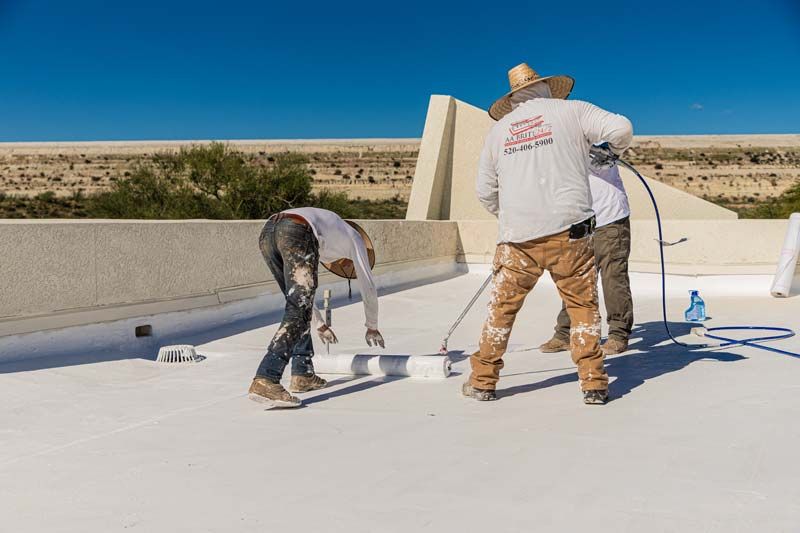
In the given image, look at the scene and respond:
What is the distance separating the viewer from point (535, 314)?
908 cm

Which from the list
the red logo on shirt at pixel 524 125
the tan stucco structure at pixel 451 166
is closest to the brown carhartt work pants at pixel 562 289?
the red logo on shirt at pixel 524 125

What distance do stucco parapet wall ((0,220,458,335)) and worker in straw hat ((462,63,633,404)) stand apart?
337 cm

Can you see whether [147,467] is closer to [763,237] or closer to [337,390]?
[337,390]

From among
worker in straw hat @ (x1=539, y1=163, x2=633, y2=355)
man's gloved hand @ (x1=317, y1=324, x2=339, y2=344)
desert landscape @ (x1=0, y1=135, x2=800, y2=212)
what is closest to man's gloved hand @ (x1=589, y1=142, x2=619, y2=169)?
worker in straw hat @ (x1=539, y1=163, x2=633, y2=355)

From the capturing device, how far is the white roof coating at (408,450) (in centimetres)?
308

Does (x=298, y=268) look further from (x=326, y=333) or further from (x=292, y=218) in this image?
(x=326, y=333)

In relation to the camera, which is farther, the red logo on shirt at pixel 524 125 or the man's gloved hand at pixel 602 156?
the man's gloved hand at pixel 602 156

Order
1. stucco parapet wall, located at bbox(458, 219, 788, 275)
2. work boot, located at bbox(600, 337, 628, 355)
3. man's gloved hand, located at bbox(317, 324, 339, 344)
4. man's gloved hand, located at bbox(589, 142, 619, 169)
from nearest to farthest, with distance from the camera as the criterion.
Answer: man's gloved hand, located at bbox(317, 324, 339, 344) < man's gloved hand, located at bbox(589, 142, 619, 169) < work boot, located at bbox(600, 337, 628, 355) < stucco parapet wall, located at bbox(458, 219, 788, 275)

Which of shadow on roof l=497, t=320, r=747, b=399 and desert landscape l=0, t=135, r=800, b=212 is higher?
desert landscape l=0, t=135, r=800, b=212

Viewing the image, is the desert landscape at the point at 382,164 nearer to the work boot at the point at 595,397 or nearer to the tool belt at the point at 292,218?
the work boot at the point at 595,397

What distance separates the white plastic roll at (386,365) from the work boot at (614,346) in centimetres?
140

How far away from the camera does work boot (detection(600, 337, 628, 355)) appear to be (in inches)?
252

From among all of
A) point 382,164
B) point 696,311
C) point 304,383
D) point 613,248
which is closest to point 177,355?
point 304,383

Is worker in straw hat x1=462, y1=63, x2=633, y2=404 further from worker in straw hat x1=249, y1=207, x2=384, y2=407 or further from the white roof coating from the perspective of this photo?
worker in straw hat x1=249, y1=207, x2=384, y2=407
